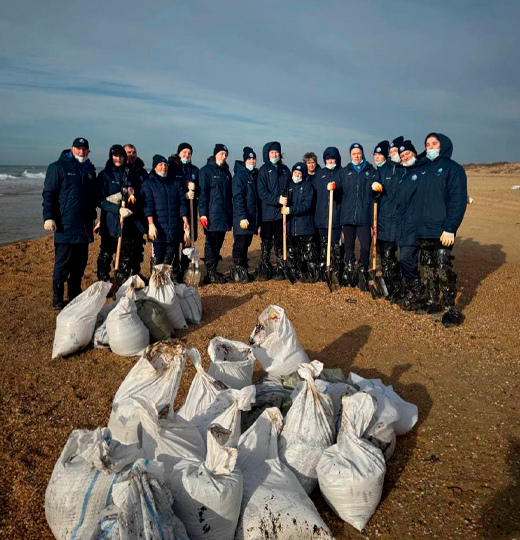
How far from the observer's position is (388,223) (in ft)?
22.6

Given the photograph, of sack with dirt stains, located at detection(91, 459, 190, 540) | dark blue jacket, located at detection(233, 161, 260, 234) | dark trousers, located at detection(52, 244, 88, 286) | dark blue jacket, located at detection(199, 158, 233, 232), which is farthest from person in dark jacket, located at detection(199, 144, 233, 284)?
sack with dirt stains, located at detection(91, 459, 190, 540)

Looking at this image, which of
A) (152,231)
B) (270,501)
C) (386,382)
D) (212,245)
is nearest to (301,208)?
(212,245)

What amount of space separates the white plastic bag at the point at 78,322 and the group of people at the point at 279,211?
1.45 m

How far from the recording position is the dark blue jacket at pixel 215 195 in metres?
7.47

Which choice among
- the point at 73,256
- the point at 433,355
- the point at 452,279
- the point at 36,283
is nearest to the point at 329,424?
the point at 433,355

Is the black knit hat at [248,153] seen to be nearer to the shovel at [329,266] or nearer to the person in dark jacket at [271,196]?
the person in dark jacket at [271,196]

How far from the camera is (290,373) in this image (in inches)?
154

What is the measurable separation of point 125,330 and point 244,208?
3.56 metres

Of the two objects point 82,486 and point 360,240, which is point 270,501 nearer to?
point 82,486

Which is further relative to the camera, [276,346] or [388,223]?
[388,223]

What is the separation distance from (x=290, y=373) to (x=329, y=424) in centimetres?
105

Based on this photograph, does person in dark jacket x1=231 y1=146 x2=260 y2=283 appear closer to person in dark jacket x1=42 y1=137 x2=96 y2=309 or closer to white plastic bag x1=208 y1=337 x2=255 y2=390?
person in dark jacket x1=42 y1=137 x2=96 y2=309

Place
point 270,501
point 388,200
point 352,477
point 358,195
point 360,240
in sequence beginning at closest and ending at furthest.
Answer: point 270,501, point 352,477, point 388,200, point 358,195, point 360,240

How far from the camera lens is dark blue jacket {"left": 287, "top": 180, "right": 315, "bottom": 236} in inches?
295
